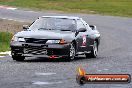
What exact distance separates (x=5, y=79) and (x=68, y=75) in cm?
159

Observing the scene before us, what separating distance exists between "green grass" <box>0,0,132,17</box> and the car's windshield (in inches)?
1284

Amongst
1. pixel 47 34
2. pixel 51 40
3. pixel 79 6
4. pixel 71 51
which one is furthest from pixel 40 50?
pixel 79 6

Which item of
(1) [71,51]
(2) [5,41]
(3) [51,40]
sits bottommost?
(2) [5,41]

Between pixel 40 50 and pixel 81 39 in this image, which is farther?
pixel 81 39

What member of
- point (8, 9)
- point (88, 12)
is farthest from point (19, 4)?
point (88, 12)

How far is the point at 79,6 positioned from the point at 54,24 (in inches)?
1561

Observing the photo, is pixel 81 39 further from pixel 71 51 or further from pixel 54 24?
pixel 71 51

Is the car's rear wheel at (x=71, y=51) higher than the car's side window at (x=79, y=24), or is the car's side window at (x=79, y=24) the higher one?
the car's side window at (x=79, y=24)

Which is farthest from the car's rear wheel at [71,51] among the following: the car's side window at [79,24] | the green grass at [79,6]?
the green grass at [79,6]

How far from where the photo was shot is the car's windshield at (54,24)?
58.2 feet

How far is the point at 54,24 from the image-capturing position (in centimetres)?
1789

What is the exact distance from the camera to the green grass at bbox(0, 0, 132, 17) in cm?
5294

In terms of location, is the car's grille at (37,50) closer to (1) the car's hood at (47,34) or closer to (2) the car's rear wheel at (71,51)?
(1) the car's hood at (47,34)

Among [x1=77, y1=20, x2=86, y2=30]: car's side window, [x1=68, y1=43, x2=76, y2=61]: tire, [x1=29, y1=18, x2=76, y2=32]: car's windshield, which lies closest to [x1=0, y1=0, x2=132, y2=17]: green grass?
[x1=77, y1=20, x2=86, y2=30]: car's side window
